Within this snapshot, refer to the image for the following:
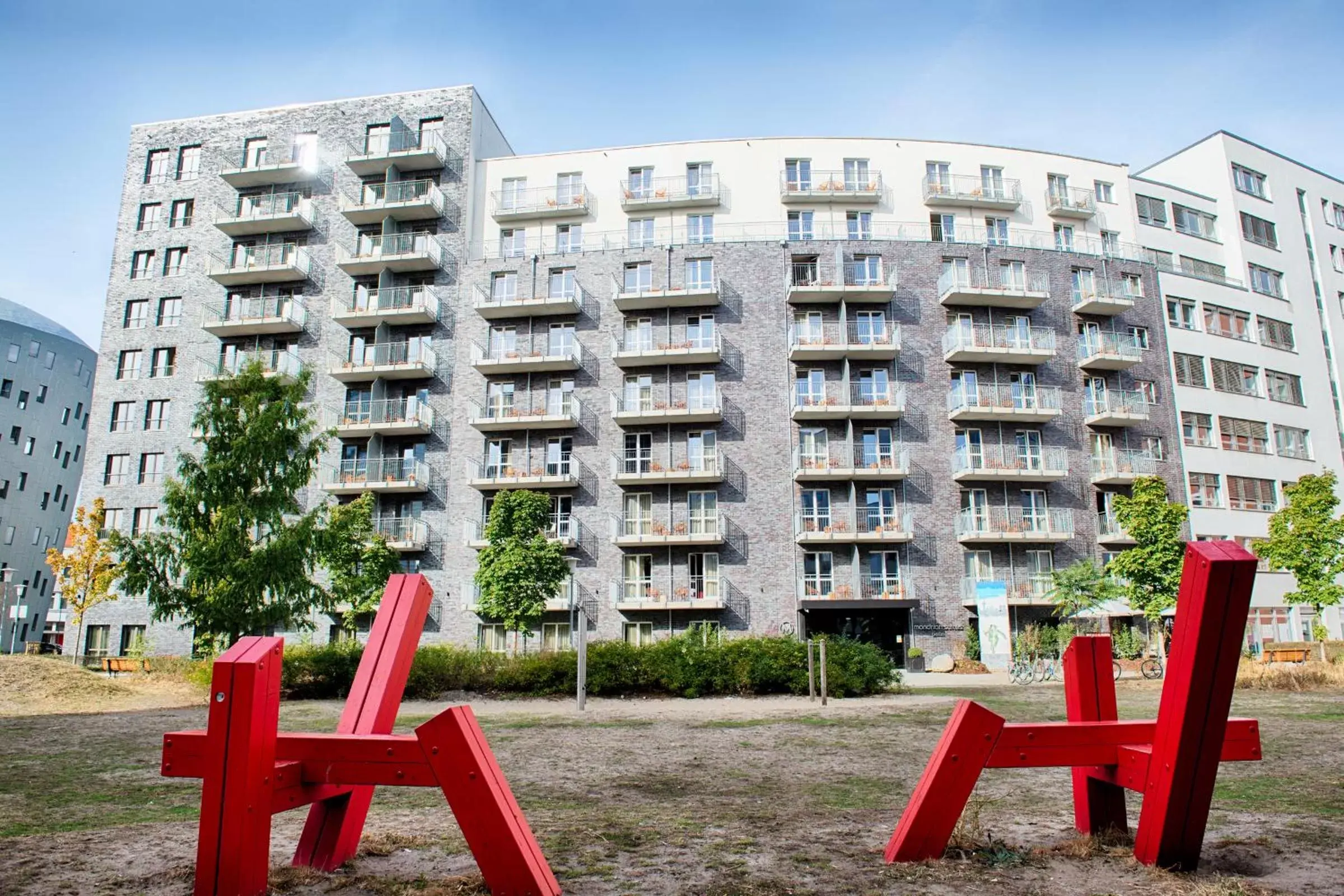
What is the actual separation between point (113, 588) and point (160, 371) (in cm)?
1099

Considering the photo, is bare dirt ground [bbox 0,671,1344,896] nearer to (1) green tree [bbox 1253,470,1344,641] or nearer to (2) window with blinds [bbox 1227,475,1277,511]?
(1) green tree [bbox 1253,470,1344,641]

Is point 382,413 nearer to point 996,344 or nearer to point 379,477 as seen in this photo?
point 379,477

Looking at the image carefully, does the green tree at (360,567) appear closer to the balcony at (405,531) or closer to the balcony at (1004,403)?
the balcony at (405,531)

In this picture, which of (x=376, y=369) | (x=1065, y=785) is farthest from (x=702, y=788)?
(x=376, y=369)

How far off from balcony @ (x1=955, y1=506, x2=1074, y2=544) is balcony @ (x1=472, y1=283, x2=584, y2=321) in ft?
66.4

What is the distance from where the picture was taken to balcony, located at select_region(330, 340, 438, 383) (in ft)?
137

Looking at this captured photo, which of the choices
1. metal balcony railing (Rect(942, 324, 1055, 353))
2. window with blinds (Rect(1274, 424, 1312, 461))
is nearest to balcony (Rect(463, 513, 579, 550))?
metal balcony railing (Rect(942, 324, 1055, 353))

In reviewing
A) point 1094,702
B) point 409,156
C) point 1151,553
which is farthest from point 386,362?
point 1094,702

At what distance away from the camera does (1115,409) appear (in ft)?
137

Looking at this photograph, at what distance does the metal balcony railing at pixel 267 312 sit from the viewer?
1706 inches

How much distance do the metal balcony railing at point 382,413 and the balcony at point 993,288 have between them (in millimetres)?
25019

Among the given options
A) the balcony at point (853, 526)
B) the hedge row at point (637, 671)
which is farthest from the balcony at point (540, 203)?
the hedge row at point (637, 671)

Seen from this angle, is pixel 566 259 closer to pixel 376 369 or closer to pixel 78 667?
pixel 376 369

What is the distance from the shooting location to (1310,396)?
163ft
